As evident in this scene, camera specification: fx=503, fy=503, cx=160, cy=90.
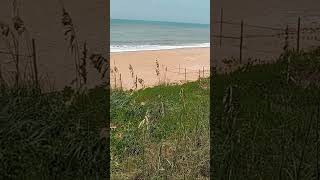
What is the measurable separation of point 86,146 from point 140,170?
1.33 ft

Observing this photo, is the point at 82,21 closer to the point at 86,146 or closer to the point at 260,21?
the point at 86,146

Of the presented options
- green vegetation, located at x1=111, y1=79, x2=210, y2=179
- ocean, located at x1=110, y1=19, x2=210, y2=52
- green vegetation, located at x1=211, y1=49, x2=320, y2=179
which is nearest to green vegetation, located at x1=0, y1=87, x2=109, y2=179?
green vegetation, located at x1=111, y1=79, x2=210, y2=179

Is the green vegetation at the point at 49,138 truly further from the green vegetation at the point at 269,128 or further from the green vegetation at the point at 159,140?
the green vegetation at the point at 269,128

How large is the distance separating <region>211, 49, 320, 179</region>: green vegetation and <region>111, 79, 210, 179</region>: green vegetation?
0.42 ft

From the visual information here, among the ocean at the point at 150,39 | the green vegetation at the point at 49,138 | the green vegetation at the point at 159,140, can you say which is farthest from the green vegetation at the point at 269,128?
the ocean at the point at 150,39

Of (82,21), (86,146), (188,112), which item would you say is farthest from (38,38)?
(86,146)

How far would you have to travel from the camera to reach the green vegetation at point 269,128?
3.08m

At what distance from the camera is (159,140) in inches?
156

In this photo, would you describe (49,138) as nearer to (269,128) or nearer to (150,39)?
(269,128)

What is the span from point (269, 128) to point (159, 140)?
86cm

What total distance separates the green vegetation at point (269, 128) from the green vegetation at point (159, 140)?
13 centimetres

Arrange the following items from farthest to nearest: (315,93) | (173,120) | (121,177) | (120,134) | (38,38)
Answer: (38,38) → (315,93) → (173,120) → (120,134) → (121,177)

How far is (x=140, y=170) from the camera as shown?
131 inches

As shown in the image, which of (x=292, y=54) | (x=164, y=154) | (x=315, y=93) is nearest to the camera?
(x=164, y=154)
